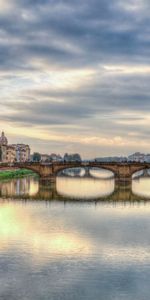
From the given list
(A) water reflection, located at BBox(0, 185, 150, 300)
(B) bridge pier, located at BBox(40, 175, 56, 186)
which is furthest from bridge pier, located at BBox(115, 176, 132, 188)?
(A) water reflection, located at BBox(0, 185, 150, 300)

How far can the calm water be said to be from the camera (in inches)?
680

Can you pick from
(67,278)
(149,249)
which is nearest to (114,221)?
(149,249)

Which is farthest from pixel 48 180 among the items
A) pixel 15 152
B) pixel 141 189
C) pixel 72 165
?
pixel 15 152

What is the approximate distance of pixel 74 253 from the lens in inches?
864

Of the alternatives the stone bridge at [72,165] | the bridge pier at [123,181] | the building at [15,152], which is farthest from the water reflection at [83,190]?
the building at [15,152]

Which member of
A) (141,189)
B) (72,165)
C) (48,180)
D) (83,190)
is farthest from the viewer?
(72,165)

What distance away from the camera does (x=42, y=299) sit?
16250mm

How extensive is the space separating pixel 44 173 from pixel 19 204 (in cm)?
2757

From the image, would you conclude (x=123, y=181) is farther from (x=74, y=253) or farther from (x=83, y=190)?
(x=74, y=253)

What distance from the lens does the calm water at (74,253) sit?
1726 centimetres

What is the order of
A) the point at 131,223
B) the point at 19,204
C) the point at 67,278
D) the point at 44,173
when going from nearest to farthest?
the point at 67,278, the point at 131,223, the point at 19,204, the point at 44,173

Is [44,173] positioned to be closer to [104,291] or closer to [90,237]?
[90,237]

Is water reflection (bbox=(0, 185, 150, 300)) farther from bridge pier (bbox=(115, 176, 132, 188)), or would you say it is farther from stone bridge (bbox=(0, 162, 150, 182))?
stone bridge (bbox=(0, 162, 150, 182))

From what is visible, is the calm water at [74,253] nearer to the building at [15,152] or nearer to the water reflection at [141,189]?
the water reflection at [141,189]
